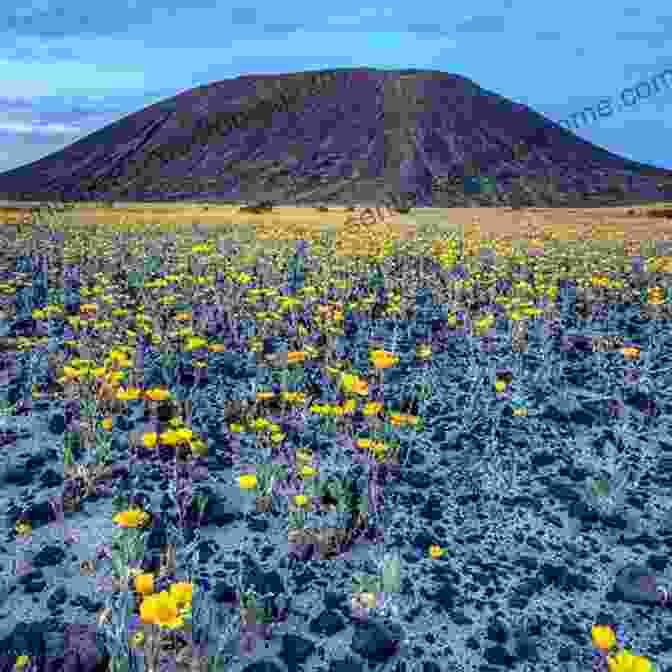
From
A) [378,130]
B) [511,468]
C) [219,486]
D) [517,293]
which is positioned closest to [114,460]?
[219,486]

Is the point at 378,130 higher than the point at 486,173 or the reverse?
higher

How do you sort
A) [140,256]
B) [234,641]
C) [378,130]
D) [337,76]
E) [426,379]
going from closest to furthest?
[234,641] → [426,379] → [140,256] → [378,130] → [337,76]

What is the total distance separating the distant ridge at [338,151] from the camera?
7838 cm

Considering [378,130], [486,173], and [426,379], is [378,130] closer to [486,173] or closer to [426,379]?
[486,173]

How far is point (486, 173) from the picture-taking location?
273 feet

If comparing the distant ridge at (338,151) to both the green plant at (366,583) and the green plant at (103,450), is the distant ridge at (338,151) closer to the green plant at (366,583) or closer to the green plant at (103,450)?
the green plant at (103,450)

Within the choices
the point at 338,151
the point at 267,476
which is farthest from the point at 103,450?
the point at 338,151

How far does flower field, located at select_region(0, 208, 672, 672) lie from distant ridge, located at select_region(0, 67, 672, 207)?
2376 inches

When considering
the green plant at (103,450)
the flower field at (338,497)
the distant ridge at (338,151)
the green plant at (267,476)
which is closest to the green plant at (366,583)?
the flower field at (338,497)

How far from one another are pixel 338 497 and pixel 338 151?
304 ft

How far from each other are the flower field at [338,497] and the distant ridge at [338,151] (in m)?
60.3

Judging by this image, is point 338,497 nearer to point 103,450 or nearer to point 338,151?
point 103,450

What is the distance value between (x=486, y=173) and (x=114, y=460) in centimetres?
8653

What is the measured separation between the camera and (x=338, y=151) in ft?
298
